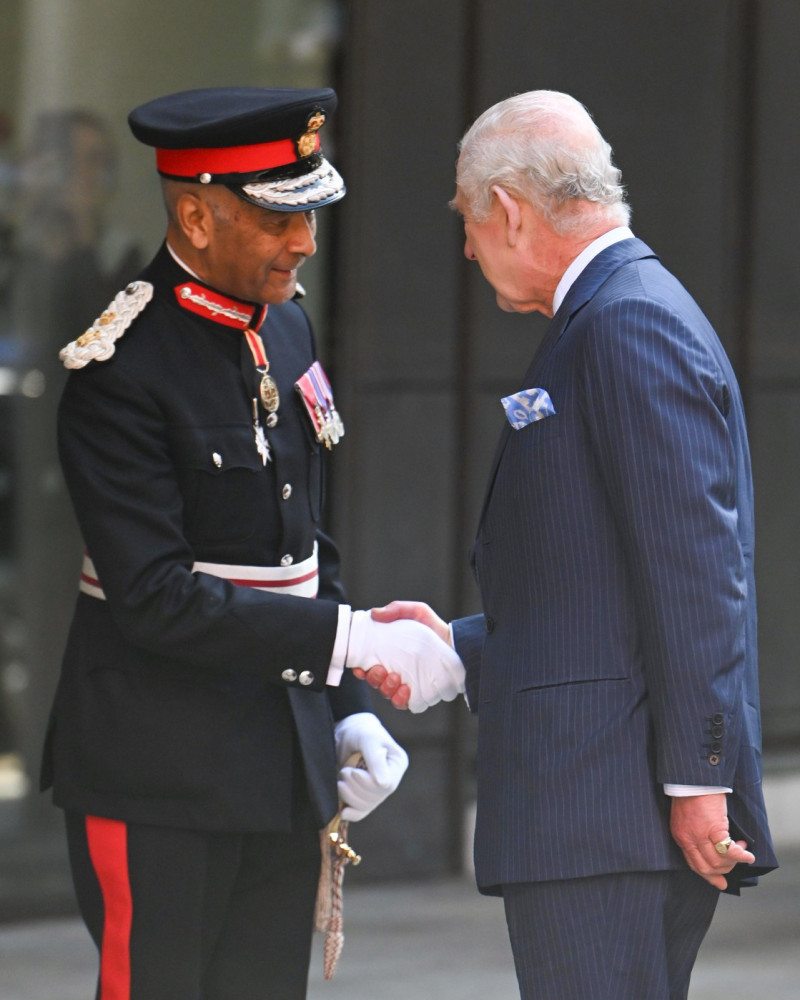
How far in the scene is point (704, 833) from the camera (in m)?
2.15

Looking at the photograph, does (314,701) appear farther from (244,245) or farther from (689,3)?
(689,3)

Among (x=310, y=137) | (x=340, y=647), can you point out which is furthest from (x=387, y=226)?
(x=340, y=647)

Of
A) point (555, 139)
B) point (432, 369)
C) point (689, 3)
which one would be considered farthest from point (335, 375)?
point (555, 139)

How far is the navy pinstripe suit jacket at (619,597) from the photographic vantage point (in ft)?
6.92

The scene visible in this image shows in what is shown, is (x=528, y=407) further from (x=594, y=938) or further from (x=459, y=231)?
(x=459, y=231)

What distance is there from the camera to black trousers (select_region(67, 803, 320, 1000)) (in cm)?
244

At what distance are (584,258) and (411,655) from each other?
672mm

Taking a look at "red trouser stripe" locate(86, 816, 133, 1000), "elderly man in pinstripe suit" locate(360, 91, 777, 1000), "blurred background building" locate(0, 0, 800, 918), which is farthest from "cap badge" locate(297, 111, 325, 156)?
"blurred background building" locate(0, 0, 800, 918)

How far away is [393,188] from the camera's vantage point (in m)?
4.63

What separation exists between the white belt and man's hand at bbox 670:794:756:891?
71cm

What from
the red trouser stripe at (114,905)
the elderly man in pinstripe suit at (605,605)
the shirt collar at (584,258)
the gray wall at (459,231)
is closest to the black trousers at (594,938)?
the elderly man in pinstripe suit at (605,605)

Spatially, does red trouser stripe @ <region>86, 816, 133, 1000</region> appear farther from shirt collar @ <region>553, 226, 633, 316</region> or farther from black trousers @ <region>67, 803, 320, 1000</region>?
shirt collar @ <region>553, 226, 633, 316</region>

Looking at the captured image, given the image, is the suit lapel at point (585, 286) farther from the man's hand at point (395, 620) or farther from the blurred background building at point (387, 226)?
the blurred background building at point (387, 226)

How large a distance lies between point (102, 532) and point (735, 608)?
916mm
